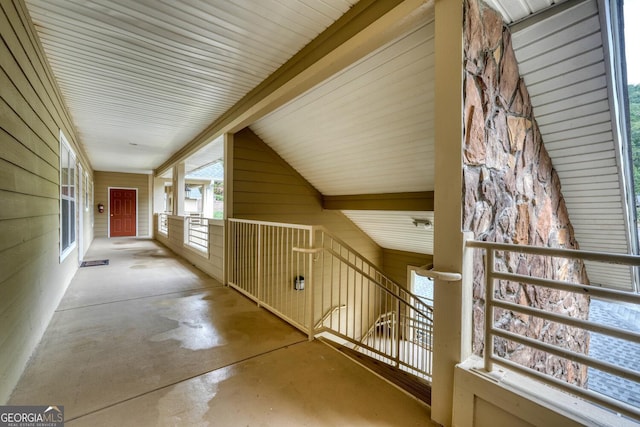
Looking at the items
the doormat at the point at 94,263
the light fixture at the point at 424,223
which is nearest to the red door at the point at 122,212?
the doormat at the point at 94,263

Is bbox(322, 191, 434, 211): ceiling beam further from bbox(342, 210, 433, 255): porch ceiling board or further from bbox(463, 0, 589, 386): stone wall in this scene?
bbox(463, 0, 589, 386): stone wall

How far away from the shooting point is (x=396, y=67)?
8.13 ft

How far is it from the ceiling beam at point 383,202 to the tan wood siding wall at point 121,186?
8.97 m

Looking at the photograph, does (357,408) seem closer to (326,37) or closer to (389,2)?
(389,2)

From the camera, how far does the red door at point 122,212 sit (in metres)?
10.5

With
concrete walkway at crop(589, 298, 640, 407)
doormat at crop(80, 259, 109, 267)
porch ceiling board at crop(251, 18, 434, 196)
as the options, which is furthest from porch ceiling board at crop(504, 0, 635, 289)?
doormat at crop(80, 259, 109, 267)

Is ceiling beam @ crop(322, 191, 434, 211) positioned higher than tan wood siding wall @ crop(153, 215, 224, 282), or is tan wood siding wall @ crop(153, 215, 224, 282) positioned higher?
ceiling beam @ crop(322, 191, 434, 211)

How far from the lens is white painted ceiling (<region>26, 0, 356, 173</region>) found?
2078 millimetres

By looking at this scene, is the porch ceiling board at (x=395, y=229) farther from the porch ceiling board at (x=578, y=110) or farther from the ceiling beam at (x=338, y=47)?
the ceiling beam at (x=338, y=47)

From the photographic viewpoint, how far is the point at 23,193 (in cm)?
198

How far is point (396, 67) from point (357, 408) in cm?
266

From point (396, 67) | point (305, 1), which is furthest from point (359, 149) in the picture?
point (305, 1)

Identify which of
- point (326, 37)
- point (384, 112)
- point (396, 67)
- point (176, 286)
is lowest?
point (176, 286)

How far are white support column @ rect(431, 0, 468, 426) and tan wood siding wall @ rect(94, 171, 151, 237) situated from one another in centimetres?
1205
